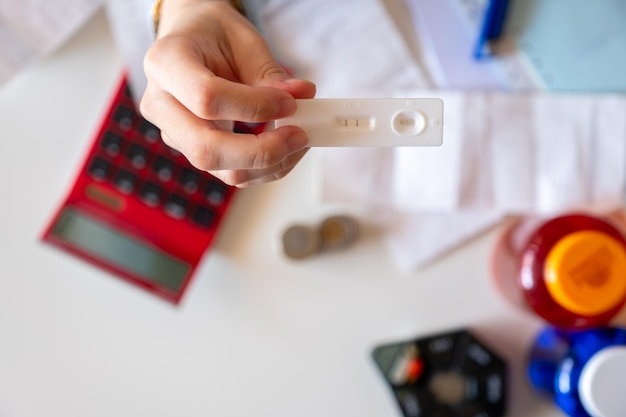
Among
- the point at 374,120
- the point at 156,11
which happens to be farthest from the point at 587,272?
the point at 156,11

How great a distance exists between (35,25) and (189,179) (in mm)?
197

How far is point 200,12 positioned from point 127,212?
21 centimetres

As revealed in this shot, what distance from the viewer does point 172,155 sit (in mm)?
495

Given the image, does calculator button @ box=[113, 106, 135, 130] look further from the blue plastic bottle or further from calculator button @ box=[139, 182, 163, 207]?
the blue plastic bottle

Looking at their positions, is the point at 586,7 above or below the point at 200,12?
above

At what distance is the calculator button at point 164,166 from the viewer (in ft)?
1.62

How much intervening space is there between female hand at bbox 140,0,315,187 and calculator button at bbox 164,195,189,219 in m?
0.17

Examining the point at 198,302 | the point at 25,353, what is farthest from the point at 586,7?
the point at 25,353

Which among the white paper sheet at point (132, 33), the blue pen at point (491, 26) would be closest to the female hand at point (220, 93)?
the white paper sheet at point (132, 33)

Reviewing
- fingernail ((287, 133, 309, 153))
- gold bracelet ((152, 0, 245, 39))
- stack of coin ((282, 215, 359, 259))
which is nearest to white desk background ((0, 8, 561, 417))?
stack of coin ((282, 215, 359, 259))

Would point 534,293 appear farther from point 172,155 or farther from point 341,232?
point 172,155

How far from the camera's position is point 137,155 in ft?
1.62

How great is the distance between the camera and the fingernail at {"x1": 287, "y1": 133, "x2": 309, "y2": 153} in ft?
0.86

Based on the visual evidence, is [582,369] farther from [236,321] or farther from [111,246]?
[111,246]
